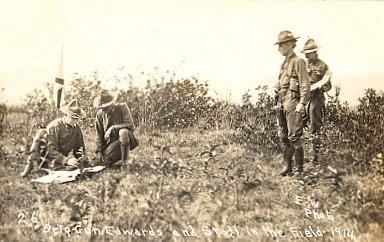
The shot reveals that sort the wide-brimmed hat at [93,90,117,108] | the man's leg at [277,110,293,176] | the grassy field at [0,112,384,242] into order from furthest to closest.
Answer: the wide-brimmed hat at [93,90,117,108] → the man's leg at [277,110,293,176] → the grassy field at [0,112,384,242]

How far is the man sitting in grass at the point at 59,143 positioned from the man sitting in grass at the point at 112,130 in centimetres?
10

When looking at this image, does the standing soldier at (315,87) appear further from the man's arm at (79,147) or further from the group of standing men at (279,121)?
the man's arm at (79,147)

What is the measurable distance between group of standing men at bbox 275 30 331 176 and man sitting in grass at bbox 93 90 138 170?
2.73ft

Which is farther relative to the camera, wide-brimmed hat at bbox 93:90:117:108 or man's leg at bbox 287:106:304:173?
wide-brimmed hat at bbox 93:90:117:108

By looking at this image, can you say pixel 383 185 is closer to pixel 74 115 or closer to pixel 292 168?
pixel 292 168

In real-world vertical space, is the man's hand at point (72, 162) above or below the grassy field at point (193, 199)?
above

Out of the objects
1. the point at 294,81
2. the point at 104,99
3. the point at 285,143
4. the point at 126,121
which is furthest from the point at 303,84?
the point at 104,99

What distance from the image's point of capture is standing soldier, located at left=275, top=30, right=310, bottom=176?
2703 mm

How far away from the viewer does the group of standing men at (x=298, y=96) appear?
8.89ft

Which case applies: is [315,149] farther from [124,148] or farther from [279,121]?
[124,148]

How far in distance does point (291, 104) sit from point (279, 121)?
0.12 metres

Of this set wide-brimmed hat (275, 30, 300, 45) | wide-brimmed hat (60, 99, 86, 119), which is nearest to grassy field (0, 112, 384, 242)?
wide-brimmed hat (60, 99, 86, 119)

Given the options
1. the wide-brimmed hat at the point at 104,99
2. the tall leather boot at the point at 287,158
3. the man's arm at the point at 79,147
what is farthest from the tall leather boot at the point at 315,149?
the man's arm at the point at 79,147

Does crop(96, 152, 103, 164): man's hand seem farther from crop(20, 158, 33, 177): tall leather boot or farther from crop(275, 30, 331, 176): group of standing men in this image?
crop(275, 30, 331, 176): group of standing men
